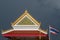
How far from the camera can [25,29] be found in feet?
153

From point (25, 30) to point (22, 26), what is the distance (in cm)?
92

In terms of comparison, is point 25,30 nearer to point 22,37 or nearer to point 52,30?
point 22,37

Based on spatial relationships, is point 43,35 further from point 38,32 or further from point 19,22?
point 19,22

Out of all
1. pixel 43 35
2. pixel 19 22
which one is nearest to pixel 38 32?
pixel 43 35

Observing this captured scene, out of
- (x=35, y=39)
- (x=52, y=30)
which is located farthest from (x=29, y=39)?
(x=52, y=30)

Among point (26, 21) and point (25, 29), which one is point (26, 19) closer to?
point (26, 21)

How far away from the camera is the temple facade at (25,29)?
4612 cm

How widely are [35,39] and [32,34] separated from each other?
7.29 ft

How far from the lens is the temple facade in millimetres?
46125

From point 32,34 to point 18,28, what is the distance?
285 centimetres

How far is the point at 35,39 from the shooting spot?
157 ft

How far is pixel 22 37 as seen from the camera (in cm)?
4769

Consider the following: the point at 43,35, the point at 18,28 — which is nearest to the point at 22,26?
the point at 18,28

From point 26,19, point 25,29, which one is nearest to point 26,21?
point 26,19
